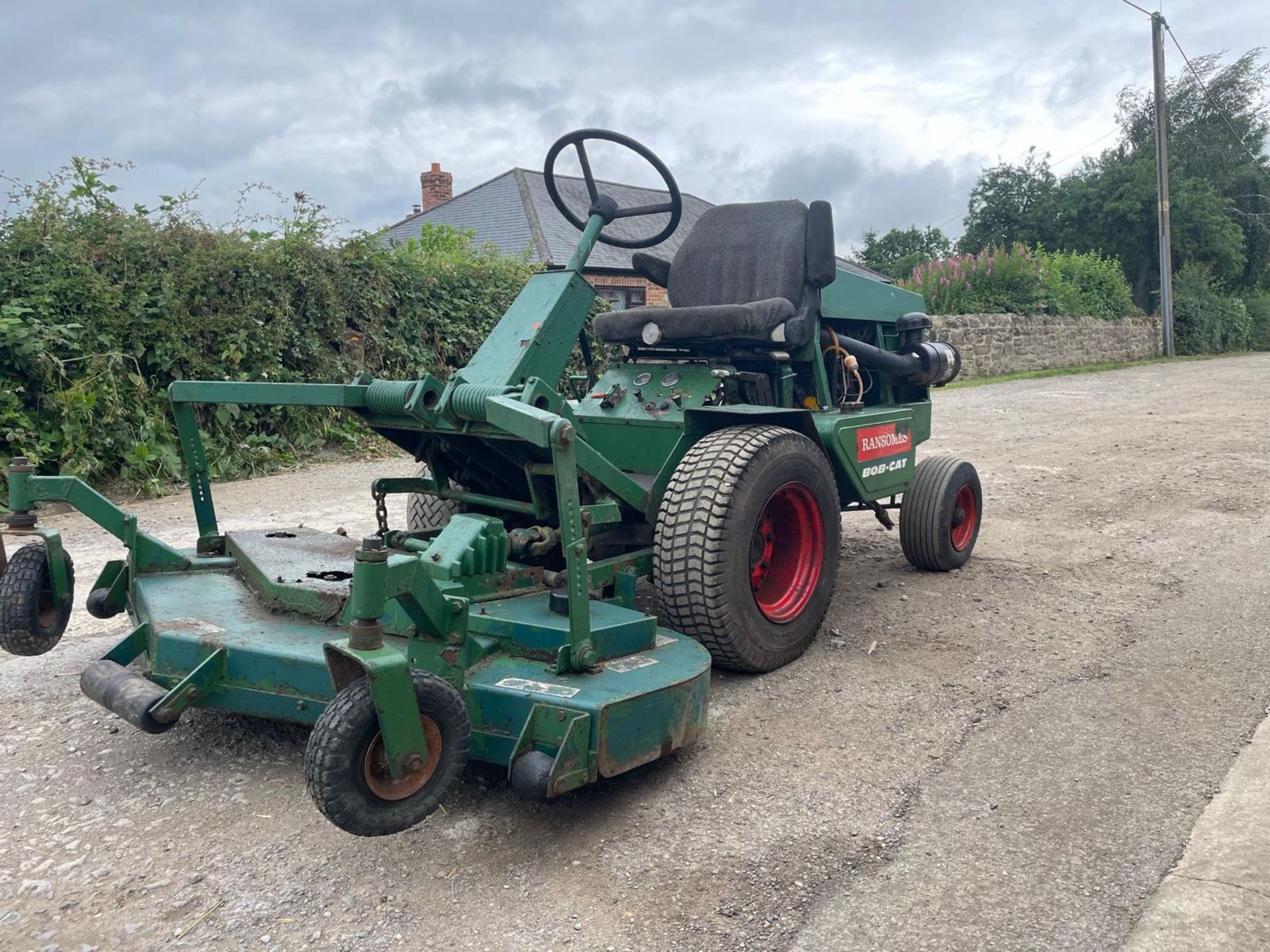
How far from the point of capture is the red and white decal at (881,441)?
15.1 feet

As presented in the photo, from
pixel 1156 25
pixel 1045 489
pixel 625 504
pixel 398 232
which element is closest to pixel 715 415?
pixel 625 504

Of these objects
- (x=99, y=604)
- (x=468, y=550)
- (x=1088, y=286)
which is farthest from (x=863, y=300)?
(x=1088, y=286)

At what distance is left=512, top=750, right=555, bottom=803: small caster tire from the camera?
258 centimetres

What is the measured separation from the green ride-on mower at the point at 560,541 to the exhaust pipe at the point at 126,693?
0.01 m

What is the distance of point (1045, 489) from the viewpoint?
25.6 ft

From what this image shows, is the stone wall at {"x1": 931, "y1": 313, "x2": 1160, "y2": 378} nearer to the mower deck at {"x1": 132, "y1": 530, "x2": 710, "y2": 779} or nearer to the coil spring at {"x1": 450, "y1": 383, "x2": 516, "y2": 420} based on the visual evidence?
the coil spring at {"x1": 450, "y1": 383, "x2": 516, "y2": 420}

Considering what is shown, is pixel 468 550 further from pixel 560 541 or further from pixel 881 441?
pixel 881 441

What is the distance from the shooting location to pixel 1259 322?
94.2 ft

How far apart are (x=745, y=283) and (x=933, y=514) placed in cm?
158

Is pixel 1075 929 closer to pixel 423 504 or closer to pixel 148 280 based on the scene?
pixel 423 504

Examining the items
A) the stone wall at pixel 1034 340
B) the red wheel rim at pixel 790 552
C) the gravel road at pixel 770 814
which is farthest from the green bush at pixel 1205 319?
the red wheel rim at pixel 790 552

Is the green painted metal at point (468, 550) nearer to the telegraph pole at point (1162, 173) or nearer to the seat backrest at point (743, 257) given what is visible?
the seat backrest at point (743, 257)

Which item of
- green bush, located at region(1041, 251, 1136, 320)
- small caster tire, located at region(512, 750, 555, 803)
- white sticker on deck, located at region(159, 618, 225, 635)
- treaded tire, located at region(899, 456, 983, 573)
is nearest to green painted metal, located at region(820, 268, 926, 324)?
treaded tire, located at region(899, 456, 983, 573)

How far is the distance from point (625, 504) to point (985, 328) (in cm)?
1603
